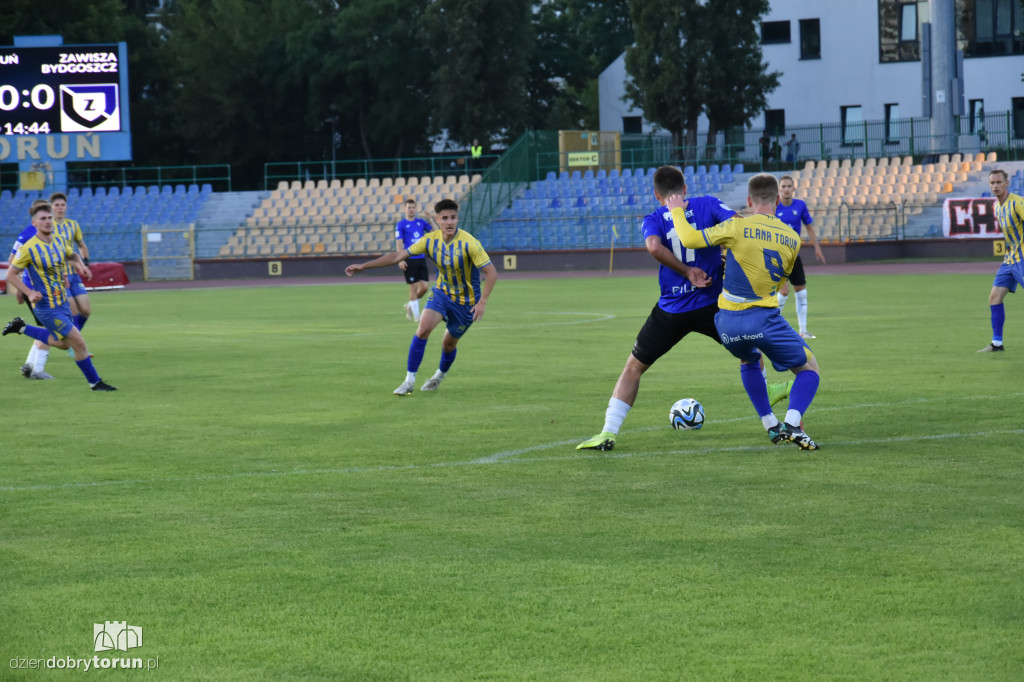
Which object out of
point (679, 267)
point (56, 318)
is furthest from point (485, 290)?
point (56, 318)

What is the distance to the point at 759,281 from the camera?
28.3 feet

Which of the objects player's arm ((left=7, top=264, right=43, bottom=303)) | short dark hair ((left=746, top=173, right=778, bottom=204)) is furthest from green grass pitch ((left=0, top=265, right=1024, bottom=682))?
short dark hair ((left=746, top=173, right=778, bottom=204))

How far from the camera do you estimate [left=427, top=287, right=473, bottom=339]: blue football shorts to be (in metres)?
13.0

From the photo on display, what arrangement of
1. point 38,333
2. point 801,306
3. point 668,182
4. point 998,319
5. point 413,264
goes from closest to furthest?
point 668,182
point 38,333
point 998,319
point 801,306
point 413,264

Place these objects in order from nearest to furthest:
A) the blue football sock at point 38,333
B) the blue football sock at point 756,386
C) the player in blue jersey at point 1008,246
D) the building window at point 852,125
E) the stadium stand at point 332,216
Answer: the blue football sock at point 756,386, the blue football sock at point 38,333, the player in blue jersey at point 1008,246, the stadium stand at point 332,216, the building window at point 852,125

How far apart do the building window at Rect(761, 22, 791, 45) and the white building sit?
45mm

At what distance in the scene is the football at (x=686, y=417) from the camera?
9.74 metres

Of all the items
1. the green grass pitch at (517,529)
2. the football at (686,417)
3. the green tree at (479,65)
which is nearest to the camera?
the green grass pitch at (517,529)

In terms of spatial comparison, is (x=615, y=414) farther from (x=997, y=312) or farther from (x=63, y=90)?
(x=63, y=90)

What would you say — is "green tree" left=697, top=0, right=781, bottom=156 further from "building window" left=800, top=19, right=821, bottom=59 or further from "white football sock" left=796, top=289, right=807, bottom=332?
"white football sock" left=796, top=289, right=807, bottom=332

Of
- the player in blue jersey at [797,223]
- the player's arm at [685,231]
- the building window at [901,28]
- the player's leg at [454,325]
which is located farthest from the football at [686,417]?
the building window at [901,28]

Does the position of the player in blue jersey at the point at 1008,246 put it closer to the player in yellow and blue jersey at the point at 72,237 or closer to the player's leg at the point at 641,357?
the player's leg at the point at 641,357

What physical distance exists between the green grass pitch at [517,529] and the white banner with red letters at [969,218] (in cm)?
2696

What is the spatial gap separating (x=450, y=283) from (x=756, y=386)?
4548mm
